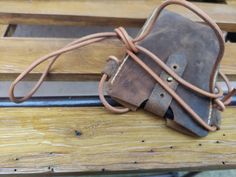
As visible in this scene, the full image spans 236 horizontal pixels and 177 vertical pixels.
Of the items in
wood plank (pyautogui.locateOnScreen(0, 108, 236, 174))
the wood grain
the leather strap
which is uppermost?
the leather strap

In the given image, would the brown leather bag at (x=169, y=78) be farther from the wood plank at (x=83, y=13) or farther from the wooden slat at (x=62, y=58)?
the wood plank at (x=83, y=13)

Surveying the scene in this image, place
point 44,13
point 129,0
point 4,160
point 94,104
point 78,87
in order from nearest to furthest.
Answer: point 4,160
point 94,104
point 44,13
point 129,0
point 78,87

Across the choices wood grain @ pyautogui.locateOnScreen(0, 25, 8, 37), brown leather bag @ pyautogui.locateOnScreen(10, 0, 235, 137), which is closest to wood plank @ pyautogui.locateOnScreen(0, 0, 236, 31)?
wood grain @ pyautogui.locateOnScreen(0, 25, 8, 37)

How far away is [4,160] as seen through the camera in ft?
2.06

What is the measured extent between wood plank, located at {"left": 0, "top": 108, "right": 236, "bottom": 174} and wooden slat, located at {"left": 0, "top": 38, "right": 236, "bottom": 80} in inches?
3.3

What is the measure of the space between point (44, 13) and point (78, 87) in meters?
0.69

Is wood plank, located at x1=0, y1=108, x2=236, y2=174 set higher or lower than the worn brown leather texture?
lower

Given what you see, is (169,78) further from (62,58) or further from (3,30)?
(3,30)

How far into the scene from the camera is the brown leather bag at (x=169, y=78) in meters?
0.69

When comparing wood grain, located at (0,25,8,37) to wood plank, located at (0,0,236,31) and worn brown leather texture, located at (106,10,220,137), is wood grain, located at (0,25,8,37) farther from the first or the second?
worn brown leather texture, located at (106,10,220,137)

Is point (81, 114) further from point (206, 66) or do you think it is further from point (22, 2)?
point (22, 2)

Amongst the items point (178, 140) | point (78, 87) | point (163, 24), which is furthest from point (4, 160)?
point (78, 87)

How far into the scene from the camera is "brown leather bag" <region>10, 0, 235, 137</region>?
688mm

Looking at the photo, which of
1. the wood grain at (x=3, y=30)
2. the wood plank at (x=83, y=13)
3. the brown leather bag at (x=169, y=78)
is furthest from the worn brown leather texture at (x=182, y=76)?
the wood grain at (x=3, y=30)
